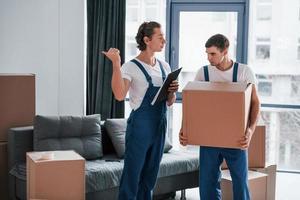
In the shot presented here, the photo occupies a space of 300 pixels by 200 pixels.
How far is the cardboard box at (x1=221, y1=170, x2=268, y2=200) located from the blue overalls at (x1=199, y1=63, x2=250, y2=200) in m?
0.50

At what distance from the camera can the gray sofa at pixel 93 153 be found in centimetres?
378

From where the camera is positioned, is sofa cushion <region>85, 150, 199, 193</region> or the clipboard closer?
the clipboard

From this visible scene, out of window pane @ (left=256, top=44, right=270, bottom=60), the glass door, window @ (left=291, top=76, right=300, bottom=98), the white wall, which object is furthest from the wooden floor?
the white wall

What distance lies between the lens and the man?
296 centimetres

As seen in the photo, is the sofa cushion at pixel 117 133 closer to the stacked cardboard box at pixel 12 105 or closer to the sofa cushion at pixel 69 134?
the sofa cushion at pixel 69 134

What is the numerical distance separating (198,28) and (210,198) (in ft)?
9.37

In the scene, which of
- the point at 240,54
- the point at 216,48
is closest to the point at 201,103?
the point at 216,48

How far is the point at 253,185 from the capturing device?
3.67 meters

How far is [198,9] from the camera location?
18.1 feet

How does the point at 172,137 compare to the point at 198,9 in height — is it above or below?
below

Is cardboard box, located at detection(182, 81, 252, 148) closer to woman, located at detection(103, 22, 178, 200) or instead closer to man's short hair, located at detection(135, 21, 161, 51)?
woman, located at detection(103, 22, 178, 200)

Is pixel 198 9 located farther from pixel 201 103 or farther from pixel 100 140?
pixel 201 103

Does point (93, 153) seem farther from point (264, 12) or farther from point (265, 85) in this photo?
point (264, 12)

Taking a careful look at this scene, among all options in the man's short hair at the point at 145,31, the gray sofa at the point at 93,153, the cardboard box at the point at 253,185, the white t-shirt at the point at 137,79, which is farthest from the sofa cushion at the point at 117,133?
the man's short hair at the point at 145,31
